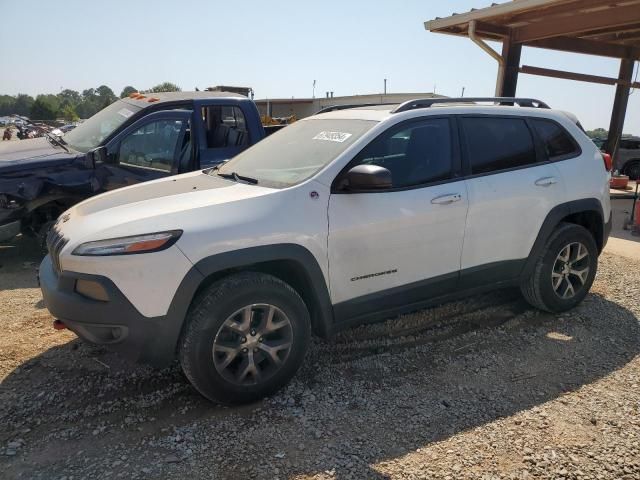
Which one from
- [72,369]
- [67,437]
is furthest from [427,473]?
[72,369]

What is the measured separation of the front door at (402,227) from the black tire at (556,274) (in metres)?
0.97

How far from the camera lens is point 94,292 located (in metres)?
2.76

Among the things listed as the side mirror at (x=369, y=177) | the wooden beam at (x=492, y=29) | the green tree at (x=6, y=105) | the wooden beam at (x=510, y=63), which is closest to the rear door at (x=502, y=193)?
the side mirror at (x=369, y=177)

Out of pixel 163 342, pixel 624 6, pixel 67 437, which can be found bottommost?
pixel 67 437

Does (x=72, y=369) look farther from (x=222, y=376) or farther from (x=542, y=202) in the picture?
(x=542, y=202)

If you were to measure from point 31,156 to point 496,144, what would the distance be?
493 centimetres

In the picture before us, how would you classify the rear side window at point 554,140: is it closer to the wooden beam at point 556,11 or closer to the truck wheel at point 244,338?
the truck wheel at point 244,338

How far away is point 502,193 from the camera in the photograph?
384 cm

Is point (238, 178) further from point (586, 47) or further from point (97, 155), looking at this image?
point (586, 47)

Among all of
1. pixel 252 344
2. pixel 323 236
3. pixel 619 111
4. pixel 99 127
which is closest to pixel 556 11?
pixel 619 111

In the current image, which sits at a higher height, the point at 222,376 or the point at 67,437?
the point at 222,376

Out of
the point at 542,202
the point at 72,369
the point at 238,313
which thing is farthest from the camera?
the point at 542,202

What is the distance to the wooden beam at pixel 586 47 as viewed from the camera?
1115 centimetres

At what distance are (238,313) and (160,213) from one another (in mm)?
724
